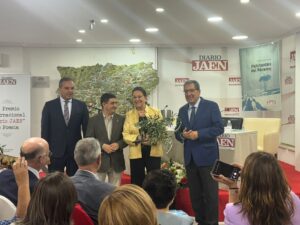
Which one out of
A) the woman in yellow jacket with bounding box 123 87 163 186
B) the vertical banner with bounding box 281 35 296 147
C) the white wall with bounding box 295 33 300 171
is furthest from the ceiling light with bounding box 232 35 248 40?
the woman in yellow jacket with bounding box 123 87 163 186

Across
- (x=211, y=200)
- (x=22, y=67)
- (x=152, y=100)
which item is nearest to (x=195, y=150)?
(x=211, y=200)

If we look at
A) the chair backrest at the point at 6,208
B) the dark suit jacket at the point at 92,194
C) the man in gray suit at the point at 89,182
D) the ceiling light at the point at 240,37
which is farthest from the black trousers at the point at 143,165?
the ceiling light at the point at 240,37

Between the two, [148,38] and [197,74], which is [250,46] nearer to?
[197,74]

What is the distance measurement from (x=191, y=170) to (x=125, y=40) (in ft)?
16.7

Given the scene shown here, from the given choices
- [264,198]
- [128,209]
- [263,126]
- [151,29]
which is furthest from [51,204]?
[263,126]

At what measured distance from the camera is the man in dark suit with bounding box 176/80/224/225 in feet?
12.9

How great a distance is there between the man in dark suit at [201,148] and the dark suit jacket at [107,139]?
70cm

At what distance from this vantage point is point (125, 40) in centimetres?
859

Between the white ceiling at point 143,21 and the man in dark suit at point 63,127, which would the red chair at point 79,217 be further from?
the white ceiling at point 143,21

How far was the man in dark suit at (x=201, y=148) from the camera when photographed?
3938mm

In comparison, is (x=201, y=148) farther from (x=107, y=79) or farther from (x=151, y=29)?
(x=107, y=79)

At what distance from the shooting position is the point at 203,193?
13.4 feet

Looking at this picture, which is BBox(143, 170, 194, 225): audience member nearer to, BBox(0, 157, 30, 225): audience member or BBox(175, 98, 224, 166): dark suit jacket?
BBox(0, 157, 30, 225): audience member

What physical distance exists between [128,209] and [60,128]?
127 inches
